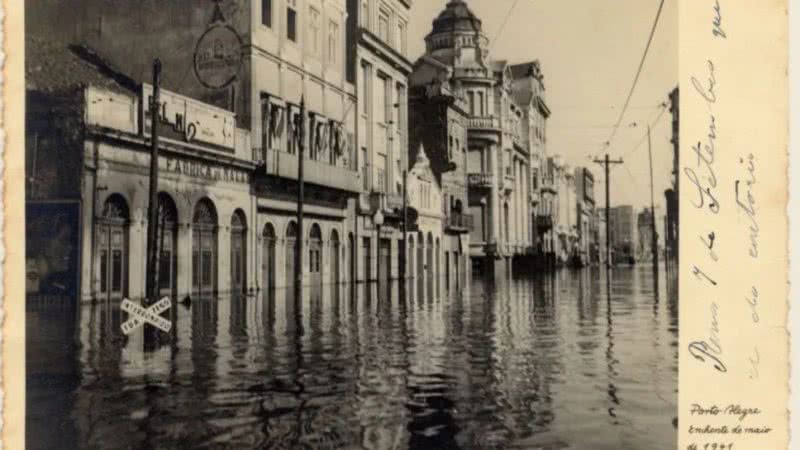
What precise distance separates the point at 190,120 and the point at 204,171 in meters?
1.81

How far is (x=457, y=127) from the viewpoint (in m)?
44.4

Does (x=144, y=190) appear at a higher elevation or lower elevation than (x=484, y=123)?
lower

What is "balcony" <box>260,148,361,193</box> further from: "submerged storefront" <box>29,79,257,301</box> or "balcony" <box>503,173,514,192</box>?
"balcony" <box>503,173,514,192</box>

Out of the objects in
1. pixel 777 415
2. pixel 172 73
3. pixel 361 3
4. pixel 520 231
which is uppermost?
pixel 361 3

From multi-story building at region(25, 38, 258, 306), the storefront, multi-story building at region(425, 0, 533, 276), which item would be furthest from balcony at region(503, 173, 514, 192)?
multi-story building at region(25, 38, 258, 306)

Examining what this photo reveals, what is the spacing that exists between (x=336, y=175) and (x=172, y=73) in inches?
360

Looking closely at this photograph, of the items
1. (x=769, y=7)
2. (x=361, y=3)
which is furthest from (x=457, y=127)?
(x=769, y=7)

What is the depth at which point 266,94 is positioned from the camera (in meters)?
26.5

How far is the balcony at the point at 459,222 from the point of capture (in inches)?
1722

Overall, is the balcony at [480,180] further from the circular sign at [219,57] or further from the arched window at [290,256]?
the circular sign at [219,57]

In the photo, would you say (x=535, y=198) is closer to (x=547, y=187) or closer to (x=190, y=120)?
(x=547, y=187)

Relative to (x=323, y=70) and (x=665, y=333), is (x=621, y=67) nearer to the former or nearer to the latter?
(x=665, y=333)

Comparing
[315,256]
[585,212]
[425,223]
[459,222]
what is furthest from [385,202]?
[585,212]

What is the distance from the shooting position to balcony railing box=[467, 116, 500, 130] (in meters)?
45.0
